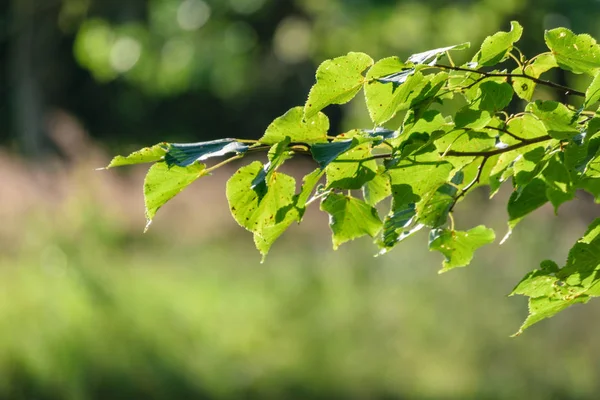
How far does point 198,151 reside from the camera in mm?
944

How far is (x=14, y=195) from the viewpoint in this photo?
270 inches

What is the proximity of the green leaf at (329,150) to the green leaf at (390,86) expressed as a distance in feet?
0.23

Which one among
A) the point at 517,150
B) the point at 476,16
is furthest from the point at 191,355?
the point at 476,16

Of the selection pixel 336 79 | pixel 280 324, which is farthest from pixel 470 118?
pixel 280 324

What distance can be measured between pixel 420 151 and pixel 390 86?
8cm

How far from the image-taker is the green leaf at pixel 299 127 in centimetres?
99

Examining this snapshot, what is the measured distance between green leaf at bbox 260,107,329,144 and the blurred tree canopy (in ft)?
24.1

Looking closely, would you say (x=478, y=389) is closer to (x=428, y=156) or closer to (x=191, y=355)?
(x=191, y=355)

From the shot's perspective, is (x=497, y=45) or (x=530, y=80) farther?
(x=530, y=80)

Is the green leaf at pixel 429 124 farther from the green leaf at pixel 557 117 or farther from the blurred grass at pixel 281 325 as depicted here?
the blurred grass at pixel 281 325

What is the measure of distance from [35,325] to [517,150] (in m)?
4.22

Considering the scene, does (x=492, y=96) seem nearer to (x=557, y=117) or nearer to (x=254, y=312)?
(x=557, y=117)

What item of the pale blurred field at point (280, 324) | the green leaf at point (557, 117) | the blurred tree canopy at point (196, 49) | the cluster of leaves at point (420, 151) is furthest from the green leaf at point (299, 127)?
the blurred tree canopy at point (196, 49)

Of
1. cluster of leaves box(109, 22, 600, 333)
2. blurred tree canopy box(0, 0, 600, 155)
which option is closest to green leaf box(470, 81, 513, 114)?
cluster of leaves box(109, 22, 600, 333)
